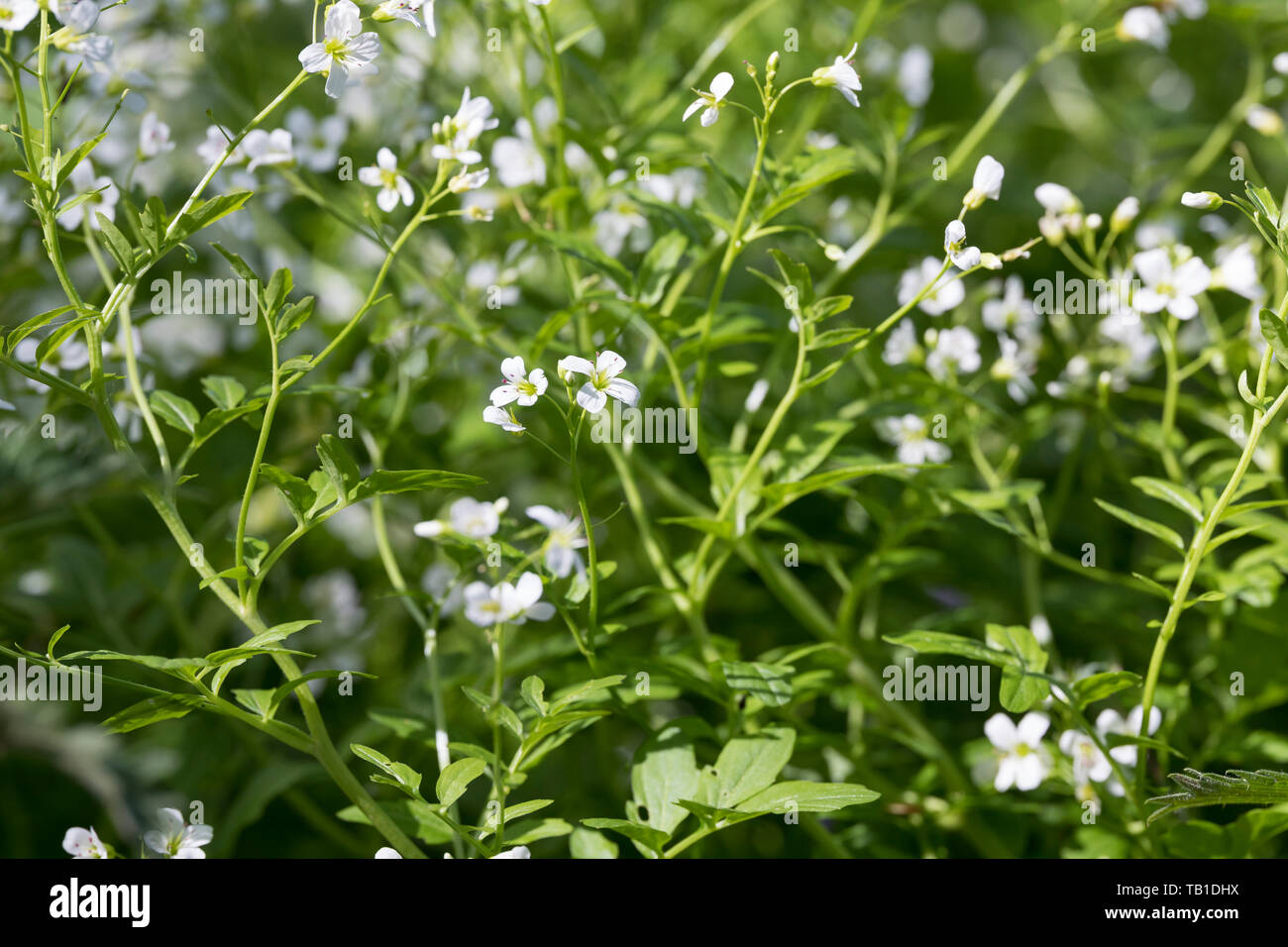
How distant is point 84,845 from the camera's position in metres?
0.76

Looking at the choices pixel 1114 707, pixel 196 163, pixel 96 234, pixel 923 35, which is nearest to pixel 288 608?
pixel 96 234

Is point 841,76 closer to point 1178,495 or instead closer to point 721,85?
point 721,85

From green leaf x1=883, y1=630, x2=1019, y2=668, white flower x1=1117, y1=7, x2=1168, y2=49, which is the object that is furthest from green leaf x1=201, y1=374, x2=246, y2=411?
white flower x1=1117, y1=7, x2=1168, y2=49

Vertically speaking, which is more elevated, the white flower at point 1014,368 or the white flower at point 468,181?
the white flower at point 468,181

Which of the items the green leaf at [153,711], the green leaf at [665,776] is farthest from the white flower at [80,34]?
the green leaf at [665,776]

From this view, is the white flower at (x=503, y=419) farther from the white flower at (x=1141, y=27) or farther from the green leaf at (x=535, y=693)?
the white flower at (x=1141, y=27)

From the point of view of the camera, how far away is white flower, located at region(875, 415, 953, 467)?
1.01 meters

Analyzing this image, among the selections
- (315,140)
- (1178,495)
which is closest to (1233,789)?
(1178,495)

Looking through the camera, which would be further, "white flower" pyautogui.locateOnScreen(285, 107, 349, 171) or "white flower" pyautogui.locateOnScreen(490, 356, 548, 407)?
"white flower" pyautogui.locateOnScreen(285, 107, 349, 171)

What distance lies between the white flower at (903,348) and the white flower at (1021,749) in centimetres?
35

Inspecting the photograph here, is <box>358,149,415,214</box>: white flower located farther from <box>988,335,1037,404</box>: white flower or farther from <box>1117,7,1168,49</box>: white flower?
<box>1117,7,1168,49</box>: white flower

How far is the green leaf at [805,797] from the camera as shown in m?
0.70

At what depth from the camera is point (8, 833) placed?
3.57 feet

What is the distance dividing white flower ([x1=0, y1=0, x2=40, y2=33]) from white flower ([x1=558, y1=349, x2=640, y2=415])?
Result: 39 cm
